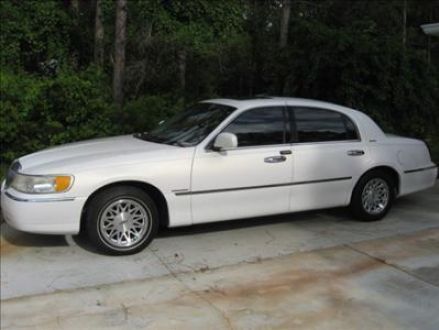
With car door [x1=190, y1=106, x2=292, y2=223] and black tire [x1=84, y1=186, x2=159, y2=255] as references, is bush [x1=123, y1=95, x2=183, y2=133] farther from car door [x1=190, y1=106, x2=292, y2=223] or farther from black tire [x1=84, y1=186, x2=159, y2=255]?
black tire [x1=84, y1=186, x2=159, y2=255]

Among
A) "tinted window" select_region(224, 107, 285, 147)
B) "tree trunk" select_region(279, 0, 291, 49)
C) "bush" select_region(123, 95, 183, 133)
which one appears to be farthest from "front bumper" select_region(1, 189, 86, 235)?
"tree trunk" select_region(279, 0, 291, 49)

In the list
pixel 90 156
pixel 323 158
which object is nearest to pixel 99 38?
pixel 90 156

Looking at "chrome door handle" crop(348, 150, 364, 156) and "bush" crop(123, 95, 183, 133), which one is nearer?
"chrome door handle" crop(348, 150, 364, 156)

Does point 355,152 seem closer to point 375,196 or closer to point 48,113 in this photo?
point 375,196

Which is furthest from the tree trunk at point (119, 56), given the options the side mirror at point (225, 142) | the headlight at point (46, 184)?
the headlight at point (46, 184)

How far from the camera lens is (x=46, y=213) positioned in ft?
17.9

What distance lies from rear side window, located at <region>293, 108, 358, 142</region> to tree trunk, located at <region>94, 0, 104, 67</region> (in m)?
7.39

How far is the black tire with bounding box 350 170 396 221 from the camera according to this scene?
6910mm

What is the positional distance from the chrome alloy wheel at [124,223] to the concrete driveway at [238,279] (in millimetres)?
181

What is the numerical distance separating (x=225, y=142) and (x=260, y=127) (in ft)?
2.10

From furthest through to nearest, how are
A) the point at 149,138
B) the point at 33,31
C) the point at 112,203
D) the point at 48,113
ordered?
the point at 33,31, the point at 48,113, the point at 149,138, the point at 112,203

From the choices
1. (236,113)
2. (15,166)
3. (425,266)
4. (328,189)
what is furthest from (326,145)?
(15,166)

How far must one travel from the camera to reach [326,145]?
6.67 metres

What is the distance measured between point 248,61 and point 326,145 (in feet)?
24.7
